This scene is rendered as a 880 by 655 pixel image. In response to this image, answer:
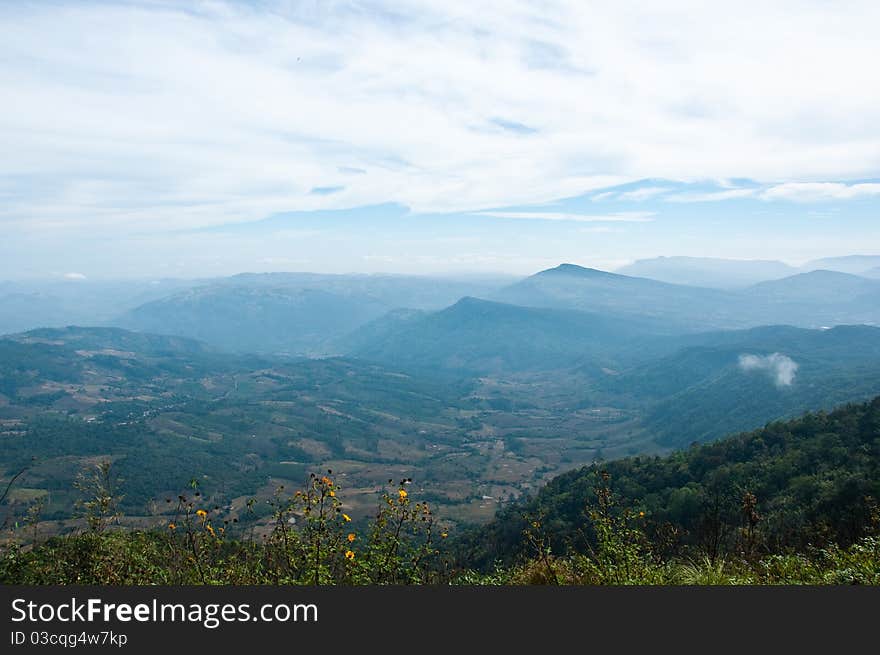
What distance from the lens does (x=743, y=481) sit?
40.1m

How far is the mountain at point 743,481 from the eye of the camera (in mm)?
23969

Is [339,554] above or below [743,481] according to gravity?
above


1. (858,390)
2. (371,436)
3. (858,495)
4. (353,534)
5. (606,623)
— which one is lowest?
(371,436)

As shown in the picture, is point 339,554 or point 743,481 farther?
point 743,481

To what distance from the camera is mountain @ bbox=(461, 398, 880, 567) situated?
78.6 ft

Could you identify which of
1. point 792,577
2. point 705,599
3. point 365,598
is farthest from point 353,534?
point 792,577

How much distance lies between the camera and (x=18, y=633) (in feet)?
16.1

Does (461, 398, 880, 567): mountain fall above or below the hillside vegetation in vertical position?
below

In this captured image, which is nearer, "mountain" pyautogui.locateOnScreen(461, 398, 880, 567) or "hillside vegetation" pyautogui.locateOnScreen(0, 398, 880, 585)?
"hillside vegetation" pyautogui.locateOnScreen(0, 398, 880, 585)

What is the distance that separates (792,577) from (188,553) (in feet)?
26.3

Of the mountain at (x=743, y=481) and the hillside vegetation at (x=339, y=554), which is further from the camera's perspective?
the mountain at (x=743, y=481)

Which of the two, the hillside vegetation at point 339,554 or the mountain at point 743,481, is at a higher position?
the hillside vegetation at point 339,554

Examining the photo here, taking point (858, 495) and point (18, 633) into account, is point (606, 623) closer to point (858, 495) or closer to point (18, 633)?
point (18, 633)

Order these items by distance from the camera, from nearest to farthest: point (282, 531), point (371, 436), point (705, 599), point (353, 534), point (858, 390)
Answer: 1. point (705, 599)
2. point (353, 534)
3. point (282, 531)
4. point (858, 390)
5. point (371, 436)
